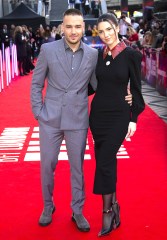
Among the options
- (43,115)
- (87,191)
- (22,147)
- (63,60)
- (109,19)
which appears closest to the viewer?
(109,19)

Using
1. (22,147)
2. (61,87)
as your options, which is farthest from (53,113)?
(22,147)

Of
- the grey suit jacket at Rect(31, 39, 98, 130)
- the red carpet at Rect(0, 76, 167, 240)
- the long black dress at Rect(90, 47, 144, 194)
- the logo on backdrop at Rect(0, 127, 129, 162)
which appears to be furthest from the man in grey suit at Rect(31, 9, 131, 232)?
the logo on backdrop at Rect(0, 127, 129, 162)

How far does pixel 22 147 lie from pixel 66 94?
9.74ft

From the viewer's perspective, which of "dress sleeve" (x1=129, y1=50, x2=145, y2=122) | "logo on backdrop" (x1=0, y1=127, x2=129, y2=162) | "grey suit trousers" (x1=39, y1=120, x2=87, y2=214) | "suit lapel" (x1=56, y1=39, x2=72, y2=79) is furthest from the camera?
"logo on backdrop" (x1=0, y1=127, x2=129, y2=162)

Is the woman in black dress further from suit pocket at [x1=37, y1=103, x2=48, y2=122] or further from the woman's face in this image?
suit pocket at [x1=37, y1=103, x2=48, y2=122]

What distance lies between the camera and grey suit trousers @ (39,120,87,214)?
11.2 ft

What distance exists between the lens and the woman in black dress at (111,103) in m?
3.19

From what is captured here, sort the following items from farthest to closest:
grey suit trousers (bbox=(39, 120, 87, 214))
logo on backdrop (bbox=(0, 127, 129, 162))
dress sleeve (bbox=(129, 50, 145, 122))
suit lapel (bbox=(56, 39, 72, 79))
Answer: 1. logo on backdrop (bbox=(0, 127, 129, 162))
2. grey suit trousers (bbox=(39, 120, 87, 214))
3. suit lapel (bbox=(56, 39, 72, 79))
4. dress sleeve (bbox=(129, 50, 145, 122))

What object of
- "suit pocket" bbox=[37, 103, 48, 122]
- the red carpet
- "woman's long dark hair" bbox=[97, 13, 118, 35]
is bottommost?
the red carpet

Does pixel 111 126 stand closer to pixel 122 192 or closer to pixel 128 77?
pixel 128 77

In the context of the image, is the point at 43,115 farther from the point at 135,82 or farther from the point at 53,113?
the point at 135,82

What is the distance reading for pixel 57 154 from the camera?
3.48 meters

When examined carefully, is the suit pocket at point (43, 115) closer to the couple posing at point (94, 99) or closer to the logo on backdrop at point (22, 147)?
the couple posing at point (94, 99)

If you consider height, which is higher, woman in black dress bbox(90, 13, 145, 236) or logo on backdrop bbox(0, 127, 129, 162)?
woman in black dress bbox(90, 13, 145, 236)
